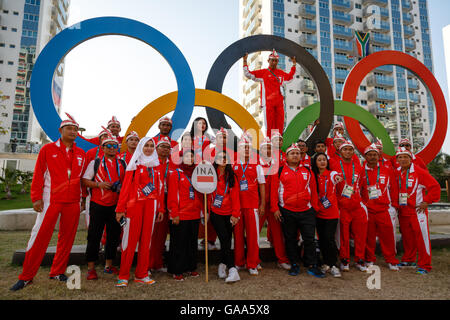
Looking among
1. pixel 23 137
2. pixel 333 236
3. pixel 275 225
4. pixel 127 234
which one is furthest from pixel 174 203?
pixel 23 137

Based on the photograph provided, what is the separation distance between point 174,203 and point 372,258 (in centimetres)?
341

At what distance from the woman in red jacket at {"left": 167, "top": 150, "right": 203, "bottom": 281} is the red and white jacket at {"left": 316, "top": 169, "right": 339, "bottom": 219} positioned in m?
1.92

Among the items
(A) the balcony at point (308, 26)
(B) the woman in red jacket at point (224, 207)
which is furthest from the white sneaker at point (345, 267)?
(A) the balcony at point (308, 26)

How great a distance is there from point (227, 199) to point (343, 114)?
4.39m

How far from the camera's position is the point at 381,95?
143 ft

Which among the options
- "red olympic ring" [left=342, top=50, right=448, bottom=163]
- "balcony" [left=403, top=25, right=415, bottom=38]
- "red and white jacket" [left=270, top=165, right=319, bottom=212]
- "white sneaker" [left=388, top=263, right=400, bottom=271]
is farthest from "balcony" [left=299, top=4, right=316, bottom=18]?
"white sneaker" [left=388, top=263, right=400, bottom=271]

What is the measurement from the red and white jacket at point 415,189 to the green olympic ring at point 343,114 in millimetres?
2259

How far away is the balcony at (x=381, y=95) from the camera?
1709 inches

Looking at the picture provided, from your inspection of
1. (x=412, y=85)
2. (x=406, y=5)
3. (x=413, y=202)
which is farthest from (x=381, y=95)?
(x=413, y=202)

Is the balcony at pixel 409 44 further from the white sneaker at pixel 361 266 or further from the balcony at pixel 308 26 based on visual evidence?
the white sneaker at pixel 361 266

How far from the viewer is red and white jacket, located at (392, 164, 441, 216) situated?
436cm
